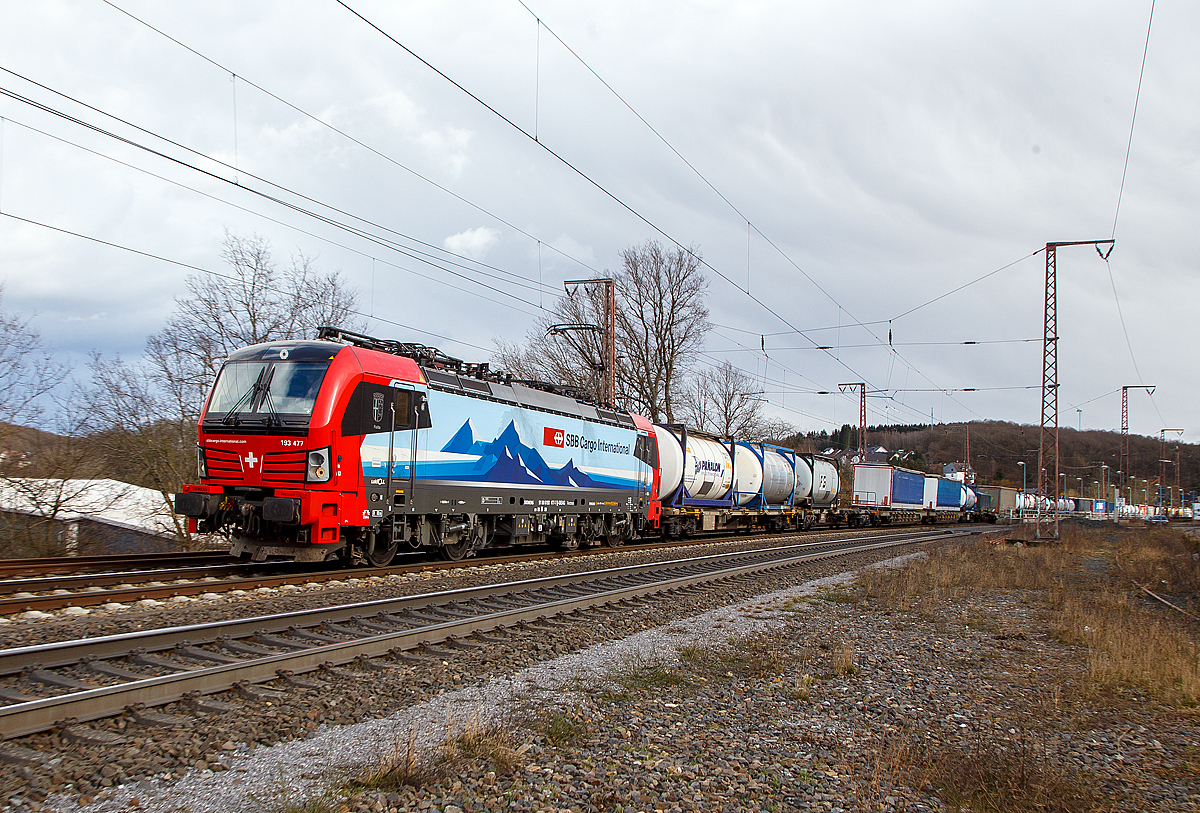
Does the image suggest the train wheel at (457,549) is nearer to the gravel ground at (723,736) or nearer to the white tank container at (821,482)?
the gravel ground at (723,736)

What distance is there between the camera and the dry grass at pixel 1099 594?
8.29 meters

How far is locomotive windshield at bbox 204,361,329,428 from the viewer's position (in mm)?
11672

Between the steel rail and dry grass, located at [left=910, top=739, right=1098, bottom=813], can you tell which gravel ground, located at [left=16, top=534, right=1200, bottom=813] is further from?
the steel rail

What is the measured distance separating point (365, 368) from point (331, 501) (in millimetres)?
2318

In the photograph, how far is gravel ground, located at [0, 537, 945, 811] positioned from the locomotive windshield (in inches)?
223

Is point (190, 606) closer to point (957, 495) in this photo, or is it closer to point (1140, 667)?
point (1140, 667)

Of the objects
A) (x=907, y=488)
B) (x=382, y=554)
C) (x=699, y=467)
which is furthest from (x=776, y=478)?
(x=907, y=488)

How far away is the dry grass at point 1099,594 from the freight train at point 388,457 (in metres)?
7.68

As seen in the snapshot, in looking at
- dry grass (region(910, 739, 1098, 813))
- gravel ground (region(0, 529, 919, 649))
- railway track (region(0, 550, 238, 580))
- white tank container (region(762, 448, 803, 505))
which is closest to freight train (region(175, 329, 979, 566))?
gravel ground (region(0, 529, 919, 649))

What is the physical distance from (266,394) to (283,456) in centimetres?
114

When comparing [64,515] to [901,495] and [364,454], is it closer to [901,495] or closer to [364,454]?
[364,454]

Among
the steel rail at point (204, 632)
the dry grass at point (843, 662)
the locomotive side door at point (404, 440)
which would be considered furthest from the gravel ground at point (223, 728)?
the locomotive side door at point (404, 440)

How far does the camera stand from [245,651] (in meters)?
6.95

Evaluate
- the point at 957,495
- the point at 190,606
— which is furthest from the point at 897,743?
the point at 957,495
